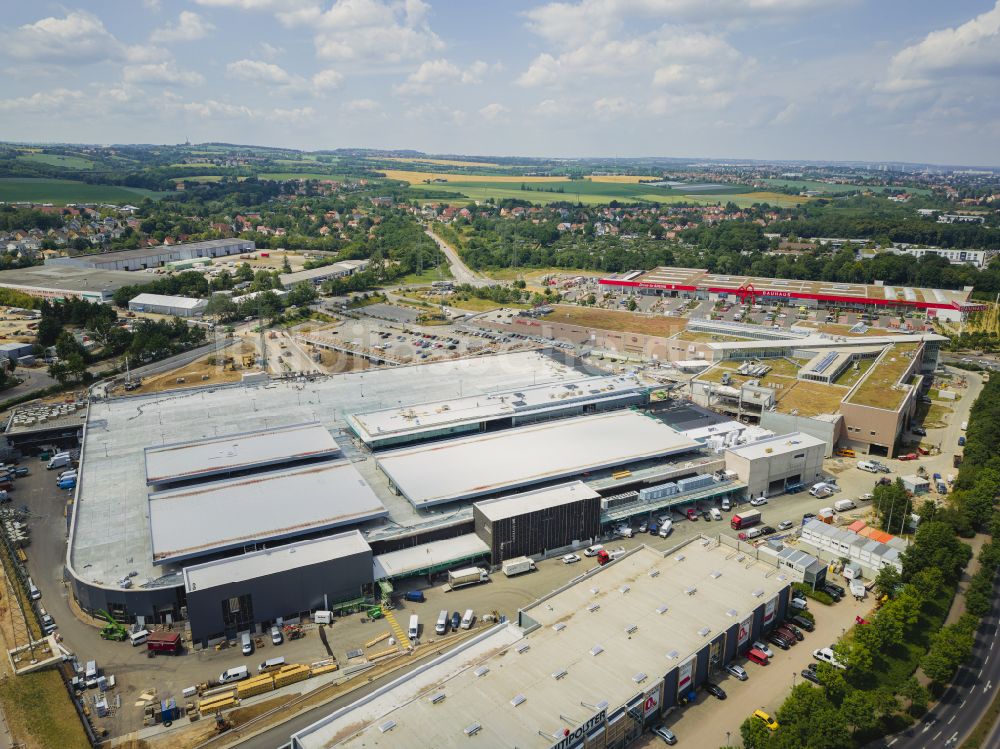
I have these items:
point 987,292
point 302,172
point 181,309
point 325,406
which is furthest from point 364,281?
point 302,172

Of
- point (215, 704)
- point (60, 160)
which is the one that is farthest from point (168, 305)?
point (60, 160)

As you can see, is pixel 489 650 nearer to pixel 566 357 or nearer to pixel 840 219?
pixel 566 357

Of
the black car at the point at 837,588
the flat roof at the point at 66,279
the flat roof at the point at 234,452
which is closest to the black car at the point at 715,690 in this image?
the black car at the point at 837,588

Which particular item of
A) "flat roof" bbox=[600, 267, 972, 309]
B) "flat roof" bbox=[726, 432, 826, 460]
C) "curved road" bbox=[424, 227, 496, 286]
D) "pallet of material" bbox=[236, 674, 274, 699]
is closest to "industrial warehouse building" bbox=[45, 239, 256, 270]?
"curved road" bbox=[424, 227, 496, 286]

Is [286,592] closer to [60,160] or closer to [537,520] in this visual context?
[537,520]

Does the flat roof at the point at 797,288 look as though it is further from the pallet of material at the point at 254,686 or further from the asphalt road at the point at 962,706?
the pallet of material at the point at 254,686
